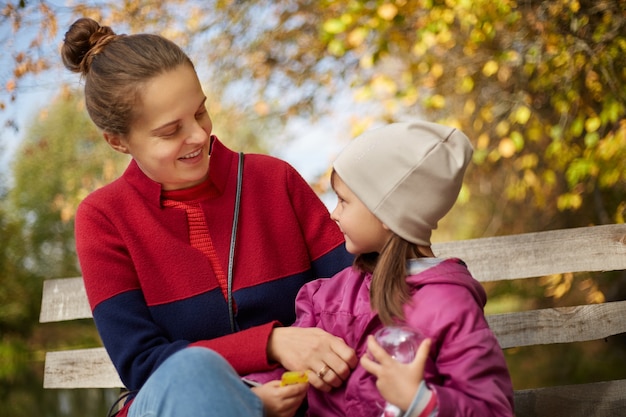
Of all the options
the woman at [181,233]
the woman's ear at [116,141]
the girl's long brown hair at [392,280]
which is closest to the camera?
the girl's long brown hair at [392,280]

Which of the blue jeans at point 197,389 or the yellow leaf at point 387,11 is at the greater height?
the blue jeans at point 197,389

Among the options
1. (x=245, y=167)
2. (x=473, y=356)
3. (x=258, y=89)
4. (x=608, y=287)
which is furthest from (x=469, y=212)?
(x=473, y=356)

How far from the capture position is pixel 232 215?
2.21m

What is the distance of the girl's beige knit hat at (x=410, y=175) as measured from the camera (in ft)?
5.93

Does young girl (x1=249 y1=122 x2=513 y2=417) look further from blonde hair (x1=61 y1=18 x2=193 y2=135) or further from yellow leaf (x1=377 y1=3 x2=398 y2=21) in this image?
yellow leaf (x1=377 y1=3 x2=398 y2=21)

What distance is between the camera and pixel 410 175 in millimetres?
1803

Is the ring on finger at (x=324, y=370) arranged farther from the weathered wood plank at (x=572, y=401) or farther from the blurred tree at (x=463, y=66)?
the blurred tree at (x=463, y=66)

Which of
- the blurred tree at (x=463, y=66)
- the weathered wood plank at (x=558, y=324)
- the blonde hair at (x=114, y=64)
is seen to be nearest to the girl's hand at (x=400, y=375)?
the blonde hair at (x=114, y=64)

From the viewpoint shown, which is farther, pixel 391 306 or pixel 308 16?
pixel 308 16

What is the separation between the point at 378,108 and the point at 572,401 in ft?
12.8

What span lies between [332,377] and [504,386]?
0.39m

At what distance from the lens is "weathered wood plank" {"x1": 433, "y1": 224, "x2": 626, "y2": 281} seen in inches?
119

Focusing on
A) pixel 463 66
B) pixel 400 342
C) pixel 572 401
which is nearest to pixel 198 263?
pixel 400 342

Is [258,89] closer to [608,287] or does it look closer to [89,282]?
[608,287]
